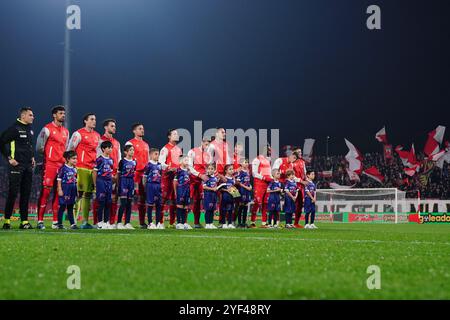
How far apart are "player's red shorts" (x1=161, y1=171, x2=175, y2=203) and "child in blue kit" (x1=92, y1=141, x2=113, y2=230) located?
6.18 feet

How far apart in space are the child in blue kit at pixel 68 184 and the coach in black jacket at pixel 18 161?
1.78ft

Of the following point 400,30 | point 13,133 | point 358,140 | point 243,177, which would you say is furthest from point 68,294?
point 358,140

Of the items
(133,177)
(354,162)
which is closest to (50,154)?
(133,177)

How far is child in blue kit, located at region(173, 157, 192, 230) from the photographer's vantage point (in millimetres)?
12438

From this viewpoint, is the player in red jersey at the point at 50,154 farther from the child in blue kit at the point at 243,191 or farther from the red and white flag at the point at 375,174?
the red and white flag at the point at 375,174

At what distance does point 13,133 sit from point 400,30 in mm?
29397

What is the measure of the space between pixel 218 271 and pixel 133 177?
291 inches

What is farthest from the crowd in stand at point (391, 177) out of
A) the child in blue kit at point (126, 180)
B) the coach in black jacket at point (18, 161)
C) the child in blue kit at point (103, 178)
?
the coach in black jacket at point (18, 161)

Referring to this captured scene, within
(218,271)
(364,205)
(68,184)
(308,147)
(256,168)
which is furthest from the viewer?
(308,147)

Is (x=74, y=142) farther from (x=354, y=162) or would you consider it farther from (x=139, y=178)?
(x=354, y=162)

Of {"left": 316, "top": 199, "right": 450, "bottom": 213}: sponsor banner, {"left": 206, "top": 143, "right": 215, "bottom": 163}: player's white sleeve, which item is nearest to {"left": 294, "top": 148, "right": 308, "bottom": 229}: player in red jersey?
{"left": 206, "top": 143, "right": 215, "bottom": 163}: player's white sleeve

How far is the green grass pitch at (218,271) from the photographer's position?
11.8 feet

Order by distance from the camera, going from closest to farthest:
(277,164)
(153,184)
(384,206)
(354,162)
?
(153,184)
(277,164)
(384,206)
(354,162)

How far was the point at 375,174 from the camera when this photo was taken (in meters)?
32.4
